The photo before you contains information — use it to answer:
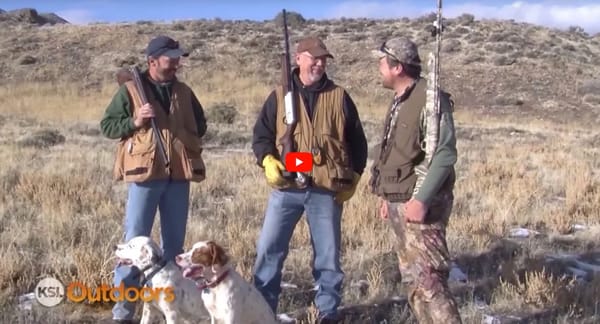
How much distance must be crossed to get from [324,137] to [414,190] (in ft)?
2.97

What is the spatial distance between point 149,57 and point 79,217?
140 inches

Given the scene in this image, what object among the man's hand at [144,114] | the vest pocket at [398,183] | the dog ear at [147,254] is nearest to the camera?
the vest pocket at [398,183]

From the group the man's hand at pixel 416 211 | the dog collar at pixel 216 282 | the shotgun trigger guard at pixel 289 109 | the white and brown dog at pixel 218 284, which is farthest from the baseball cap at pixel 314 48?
the dog collar at pixel 216 282

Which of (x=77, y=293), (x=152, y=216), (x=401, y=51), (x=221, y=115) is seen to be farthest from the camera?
(x=221, y=115)

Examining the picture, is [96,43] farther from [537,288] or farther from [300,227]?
[537,288]

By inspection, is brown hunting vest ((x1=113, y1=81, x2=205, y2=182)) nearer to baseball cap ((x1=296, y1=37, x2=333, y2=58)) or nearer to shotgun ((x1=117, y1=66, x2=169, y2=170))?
shotgun ((x1=117, y1=66, x2=169, y2=170))

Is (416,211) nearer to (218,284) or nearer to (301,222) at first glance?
(218,284)

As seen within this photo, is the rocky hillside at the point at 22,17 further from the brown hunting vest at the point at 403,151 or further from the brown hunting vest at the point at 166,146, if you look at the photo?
the brown hunting vest at the point at 403,151

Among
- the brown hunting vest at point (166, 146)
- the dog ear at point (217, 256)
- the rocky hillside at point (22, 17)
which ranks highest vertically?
the rocky hillside at point (22, 17)

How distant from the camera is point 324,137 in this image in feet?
16.7

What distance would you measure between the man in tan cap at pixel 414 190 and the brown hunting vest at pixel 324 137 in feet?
2.07

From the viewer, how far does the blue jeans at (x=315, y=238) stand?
5.19 metres

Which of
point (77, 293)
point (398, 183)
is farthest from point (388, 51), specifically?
point (77, 293)

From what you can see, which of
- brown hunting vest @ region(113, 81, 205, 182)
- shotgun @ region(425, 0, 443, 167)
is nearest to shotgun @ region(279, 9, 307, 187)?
brown hunting vest @ region(113, 81, 205, 182)
